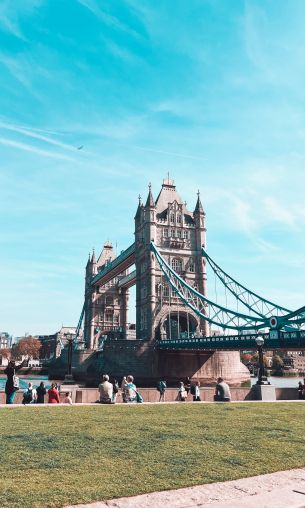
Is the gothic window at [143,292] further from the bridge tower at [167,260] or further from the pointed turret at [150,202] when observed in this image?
the pointed turret at [150,202]

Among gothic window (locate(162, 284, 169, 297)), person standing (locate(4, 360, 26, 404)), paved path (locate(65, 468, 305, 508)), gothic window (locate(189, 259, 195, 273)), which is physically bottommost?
paved path (locate(65, 468, 305, 508))

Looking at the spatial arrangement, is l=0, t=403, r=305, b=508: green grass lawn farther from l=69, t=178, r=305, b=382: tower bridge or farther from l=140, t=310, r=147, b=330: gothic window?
l=140, t=310, r=147, b=330: gothic window

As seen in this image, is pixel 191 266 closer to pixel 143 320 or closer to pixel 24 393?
pixel 143 320

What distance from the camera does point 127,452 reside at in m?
7.11

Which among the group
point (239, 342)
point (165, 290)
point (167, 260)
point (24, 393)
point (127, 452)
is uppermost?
point (167, 260)

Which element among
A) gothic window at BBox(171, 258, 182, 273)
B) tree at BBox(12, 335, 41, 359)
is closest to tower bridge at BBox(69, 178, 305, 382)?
gothic window at BBox(171, 258, 182, 273)

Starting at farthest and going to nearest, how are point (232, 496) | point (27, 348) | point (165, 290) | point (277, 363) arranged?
point (27, 348) → point (277, 363) → point (165, 290) → point (232, 496)

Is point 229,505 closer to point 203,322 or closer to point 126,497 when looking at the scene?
point 126,497

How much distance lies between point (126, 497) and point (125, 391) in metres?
12.7

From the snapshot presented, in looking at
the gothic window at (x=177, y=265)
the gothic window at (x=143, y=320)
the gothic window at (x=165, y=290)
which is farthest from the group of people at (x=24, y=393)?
the gothic window at (x=177, y=265)

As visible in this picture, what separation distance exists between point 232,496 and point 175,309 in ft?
193

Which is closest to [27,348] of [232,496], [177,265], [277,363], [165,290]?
[277,363]

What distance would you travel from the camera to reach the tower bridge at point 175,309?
5184 centimetres

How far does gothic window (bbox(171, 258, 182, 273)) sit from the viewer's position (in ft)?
218
